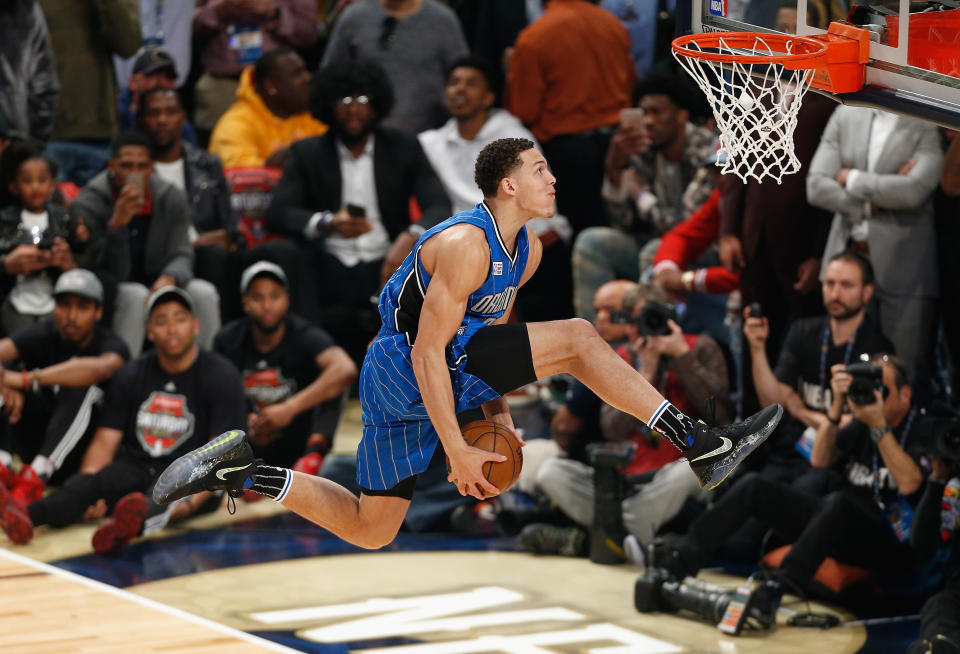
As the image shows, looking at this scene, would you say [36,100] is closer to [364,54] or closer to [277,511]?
[364,54]

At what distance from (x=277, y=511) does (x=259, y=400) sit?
700 millimetres

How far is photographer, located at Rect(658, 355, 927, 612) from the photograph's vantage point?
669 cm

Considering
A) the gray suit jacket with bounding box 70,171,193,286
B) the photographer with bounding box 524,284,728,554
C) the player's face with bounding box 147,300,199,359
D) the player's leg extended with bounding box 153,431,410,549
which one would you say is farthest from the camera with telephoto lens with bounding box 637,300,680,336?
the gray suit jacket with bounding box 70,171,193,286

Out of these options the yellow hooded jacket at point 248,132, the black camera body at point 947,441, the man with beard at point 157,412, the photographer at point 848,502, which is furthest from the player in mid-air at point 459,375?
the yellow hooded jacket at point 248,132

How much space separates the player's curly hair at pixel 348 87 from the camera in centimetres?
955

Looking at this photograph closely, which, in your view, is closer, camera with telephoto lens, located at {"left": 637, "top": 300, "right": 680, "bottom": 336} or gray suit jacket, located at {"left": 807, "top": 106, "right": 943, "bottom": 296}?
gray suit jacket, located at {"left": 807, "top": 106, "right": 943, "bottom": 296}

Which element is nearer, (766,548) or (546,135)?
(766,548)

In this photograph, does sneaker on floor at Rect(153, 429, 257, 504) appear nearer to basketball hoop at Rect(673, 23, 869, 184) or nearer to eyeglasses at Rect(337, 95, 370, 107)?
basketball hoop at Rect(673, 23, 869, 184)

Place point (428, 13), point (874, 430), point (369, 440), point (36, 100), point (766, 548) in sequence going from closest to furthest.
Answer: point (369, 440), point (874, 430), point (766, 548), point (36, 100), point (428, 13)

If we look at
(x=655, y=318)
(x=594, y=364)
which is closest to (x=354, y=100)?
(x=655, y=318)

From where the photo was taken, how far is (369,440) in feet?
18.4

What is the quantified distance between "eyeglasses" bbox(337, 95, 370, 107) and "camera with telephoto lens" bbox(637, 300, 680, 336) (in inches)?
116

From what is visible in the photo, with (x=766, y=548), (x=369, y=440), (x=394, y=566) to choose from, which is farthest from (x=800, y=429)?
(x=369, y=440)

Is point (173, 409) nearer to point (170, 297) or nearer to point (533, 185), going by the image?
point (170, 297)
